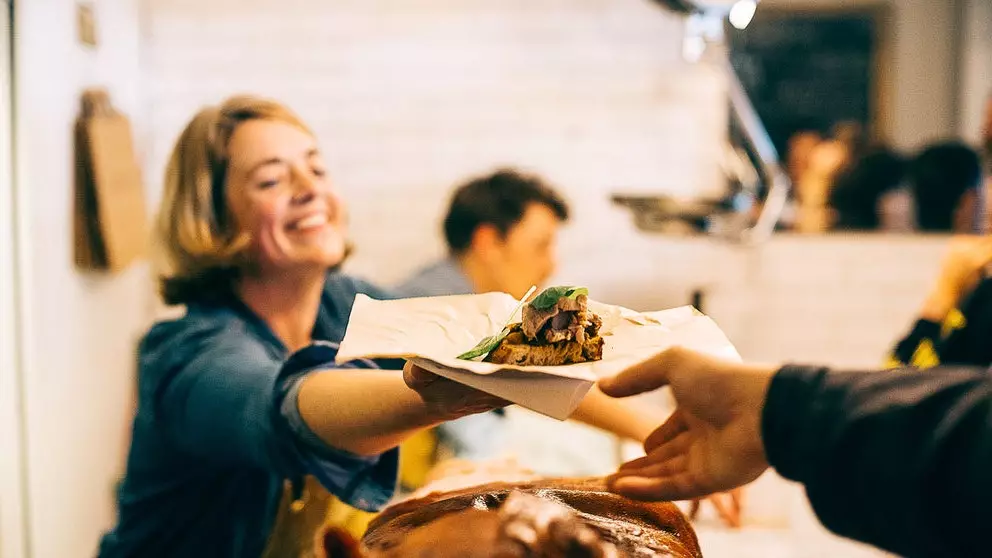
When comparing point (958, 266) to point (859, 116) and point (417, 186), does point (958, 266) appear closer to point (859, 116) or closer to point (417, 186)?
point (417, 186)

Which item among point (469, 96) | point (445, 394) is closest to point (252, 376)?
point (445, 394)

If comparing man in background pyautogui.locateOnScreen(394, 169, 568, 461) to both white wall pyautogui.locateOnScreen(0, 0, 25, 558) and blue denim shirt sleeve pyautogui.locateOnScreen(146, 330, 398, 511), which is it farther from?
blue denim shirt sleeve pyautogui.locateOnScreen(146, 330, 398, 511)

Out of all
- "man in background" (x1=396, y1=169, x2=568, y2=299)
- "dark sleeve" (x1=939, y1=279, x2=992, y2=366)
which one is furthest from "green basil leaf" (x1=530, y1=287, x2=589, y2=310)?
"man in background" (x1=396, y1=169, x2=568, y2=299)

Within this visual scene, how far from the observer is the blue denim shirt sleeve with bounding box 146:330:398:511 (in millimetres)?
967

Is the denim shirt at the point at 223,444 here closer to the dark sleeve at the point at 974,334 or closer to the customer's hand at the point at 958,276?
the dark sleeve at the point at 974,334

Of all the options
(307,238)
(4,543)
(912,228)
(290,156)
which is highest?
(290,156)

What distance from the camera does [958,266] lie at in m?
1.93

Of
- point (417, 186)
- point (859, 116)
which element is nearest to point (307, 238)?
point (417, 186)

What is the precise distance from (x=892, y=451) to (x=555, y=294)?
1.07ft

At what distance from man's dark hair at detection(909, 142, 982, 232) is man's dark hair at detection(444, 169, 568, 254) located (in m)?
1.37

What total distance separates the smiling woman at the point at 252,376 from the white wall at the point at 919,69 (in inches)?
126

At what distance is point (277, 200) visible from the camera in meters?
1.34

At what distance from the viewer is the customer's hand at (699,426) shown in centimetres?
68

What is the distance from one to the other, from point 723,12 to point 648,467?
1.78 meters
